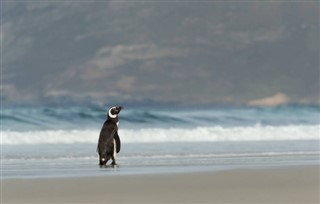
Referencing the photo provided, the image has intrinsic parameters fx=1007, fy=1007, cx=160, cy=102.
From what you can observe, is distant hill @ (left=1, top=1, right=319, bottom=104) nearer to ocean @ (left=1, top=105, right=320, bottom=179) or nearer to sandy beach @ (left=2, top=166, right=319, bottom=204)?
ocean @ (left=1, top=105, right=320, bottom=179)

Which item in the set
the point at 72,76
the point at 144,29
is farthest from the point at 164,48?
the point at 72,76

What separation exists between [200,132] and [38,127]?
4.94m

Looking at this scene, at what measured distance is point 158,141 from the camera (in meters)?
20.8

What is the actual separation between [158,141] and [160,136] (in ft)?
4.01

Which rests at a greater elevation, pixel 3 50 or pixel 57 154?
pixel 3 50

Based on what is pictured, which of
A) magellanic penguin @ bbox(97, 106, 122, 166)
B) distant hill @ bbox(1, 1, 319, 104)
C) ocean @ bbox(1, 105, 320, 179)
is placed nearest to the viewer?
ocean @ bbox(1, 105, 320, 179)

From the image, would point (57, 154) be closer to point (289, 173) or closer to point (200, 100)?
point (289, 173)

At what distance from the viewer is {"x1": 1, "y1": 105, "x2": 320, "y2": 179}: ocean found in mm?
12359

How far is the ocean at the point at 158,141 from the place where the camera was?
40.5ft

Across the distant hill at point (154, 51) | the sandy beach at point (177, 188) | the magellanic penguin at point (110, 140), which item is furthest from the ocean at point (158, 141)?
the distant hill at point (154, 51)

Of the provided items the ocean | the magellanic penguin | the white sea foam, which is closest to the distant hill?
the ocean

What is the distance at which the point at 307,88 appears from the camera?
168ft

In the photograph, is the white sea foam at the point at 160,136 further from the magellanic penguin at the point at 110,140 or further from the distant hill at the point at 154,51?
the distant hill at the point at 154,51

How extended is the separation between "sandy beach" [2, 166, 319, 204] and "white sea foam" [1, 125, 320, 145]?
9.56 metres
